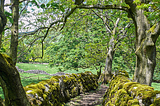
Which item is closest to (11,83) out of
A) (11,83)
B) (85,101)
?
A: (11,83)

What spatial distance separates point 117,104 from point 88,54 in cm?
1199

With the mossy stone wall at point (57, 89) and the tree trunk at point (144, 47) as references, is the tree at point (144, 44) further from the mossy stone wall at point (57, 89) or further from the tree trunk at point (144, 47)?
the mossy stone wall at point (57, 89)

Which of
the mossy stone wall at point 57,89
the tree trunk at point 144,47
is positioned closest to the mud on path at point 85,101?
the mossy stone wall at point 57,89

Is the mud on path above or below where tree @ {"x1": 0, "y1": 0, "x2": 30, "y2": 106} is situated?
below

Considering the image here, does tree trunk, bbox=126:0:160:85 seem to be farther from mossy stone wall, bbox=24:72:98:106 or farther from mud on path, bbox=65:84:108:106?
mossy stone wall, bbox=24:72:98:106

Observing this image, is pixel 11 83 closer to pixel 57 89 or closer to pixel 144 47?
pixel 57 89

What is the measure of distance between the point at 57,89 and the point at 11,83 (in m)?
4.23

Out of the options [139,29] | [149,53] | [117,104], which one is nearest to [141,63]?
[149,53]

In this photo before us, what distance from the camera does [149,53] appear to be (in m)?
6.01

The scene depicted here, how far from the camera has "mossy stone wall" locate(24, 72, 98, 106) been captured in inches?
175

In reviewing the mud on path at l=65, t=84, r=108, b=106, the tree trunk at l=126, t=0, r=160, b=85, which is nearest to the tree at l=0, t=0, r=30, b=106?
the mud on path at l=65, t=84, r=108, b=106

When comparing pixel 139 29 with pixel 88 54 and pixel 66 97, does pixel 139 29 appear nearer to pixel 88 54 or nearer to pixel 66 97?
pixel 66 97

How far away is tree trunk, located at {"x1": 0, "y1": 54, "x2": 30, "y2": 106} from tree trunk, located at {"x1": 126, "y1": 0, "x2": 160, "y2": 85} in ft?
16.5

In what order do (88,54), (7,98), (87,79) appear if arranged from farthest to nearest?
(88,54) < (87,79) < (7,98)
